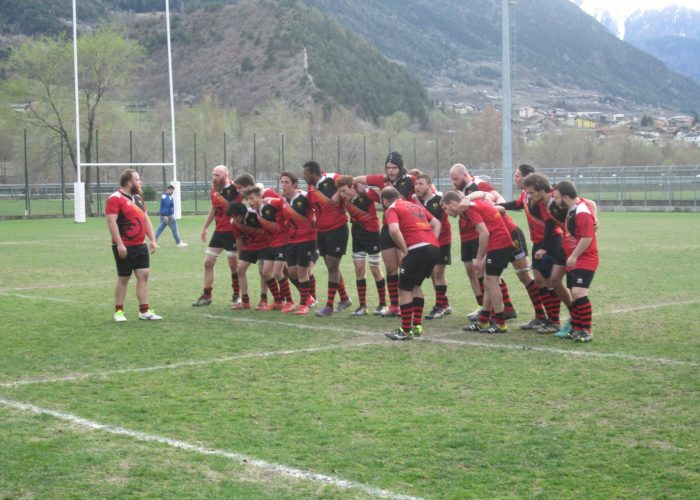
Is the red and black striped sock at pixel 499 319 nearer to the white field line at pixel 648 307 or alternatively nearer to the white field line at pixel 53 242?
the white field line at pixel 648 307

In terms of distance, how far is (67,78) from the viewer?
58.3 metres

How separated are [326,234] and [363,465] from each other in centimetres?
735

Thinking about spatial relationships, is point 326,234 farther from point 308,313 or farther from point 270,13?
point 270,13

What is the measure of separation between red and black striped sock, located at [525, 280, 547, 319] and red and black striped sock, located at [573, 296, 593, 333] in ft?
3.57

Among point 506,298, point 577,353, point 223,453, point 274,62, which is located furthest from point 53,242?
point 274,62

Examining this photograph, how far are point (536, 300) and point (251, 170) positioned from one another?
5387 cm

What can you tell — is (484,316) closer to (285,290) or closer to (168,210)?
(285,290)

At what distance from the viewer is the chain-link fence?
49875 millimetres

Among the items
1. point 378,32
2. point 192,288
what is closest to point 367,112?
point 378,32

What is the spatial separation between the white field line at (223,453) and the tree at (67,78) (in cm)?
5076

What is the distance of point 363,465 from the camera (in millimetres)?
6219

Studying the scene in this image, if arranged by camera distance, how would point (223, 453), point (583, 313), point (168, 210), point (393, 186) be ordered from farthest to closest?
point (168, 210) < point (393, 186) < point (583, 313) < point (223, 453)

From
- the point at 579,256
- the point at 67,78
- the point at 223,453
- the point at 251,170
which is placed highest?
the point at 67,78

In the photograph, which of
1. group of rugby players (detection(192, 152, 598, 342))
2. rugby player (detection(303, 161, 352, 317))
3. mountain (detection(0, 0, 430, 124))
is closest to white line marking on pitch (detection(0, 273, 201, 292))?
group of rugby players (detection(192, 152, 598, 342))
